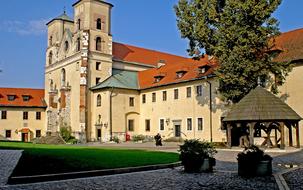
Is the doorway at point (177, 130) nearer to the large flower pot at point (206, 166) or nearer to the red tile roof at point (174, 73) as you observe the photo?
the red tile roof at point (174, 73)

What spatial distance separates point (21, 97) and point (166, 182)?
168ft

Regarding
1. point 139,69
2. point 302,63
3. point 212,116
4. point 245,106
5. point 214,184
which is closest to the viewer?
point 214,184

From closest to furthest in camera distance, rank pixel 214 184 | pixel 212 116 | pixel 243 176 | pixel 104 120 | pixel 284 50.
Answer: pixel 214 184 → pixel 243 176 → pixel 284 50 → pixel 212 116 → pixel 104 120

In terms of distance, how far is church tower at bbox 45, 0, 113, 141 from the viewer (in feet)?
157

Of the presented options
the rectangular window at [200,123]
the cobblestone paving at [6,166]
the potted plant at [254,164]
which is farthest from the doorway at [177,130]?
the potted plant at [254,164]

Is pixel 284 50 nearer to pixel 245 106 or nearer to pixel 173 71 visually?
pixel 245 106

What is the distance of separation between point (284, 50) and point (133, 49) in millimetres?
31058

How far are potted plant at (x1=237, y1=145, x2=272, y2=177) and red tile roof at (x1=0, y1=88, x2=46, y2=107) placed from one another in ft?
162

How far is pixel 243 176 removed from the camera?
12.6 meters

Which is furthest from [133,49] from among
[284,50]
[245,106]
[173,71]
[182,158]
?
[182,158]

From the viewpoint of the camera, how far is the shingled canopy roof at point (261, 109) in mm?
24594

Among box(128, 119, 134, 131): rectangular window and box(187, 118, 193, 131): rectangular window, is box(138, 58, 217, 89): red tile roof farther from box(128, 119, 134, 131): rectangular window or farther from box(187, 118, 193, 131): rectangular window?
box(128, 119, 134, 131): rectangular window

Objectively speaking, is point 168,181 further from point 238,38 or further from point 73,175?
point 238,38

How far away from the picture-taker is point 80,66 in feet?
158
